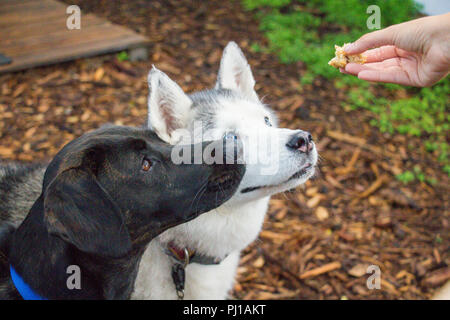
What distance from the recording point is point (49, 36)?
5.43 meters

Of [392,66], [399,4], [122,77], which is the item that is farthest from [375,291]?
[399,4]

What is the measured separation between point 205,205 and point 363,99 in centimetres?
370

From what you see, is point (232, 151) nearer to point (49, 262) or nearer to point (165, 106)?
point (165, 106)

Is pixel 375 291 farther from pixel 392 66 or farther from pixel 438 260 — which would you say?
Answer: pixel 392 66

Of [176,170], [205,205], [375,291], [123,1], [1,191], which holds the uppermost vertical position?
[123,1]

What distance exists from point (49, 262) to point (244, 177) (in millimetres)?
1026

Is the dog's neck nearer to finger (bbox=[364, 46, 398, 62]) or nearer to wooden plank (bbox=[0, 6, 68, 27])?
finger (bbox=[364, 46, 398, 62])

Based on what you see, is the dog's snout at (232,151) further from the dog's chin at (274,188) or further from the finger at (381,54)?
the finger at (381,54)

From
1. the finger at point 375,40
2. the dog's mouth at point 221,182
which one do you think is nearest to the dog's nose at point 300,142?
the dog's mouth at point 221,182

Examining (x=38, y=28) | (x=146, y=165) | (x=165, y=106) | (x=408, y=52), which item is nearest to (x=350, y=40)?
(x=408, y=52)

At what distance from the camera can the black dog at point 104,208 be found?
6.13 ft

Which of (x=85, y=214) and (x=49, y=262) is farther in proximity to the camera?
(x=49, y=262)

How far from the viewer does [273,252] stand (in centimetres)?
365

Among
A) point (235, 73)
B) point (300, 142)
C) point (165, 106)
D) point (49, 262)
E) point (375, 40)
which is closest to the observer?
point (49, 262)
